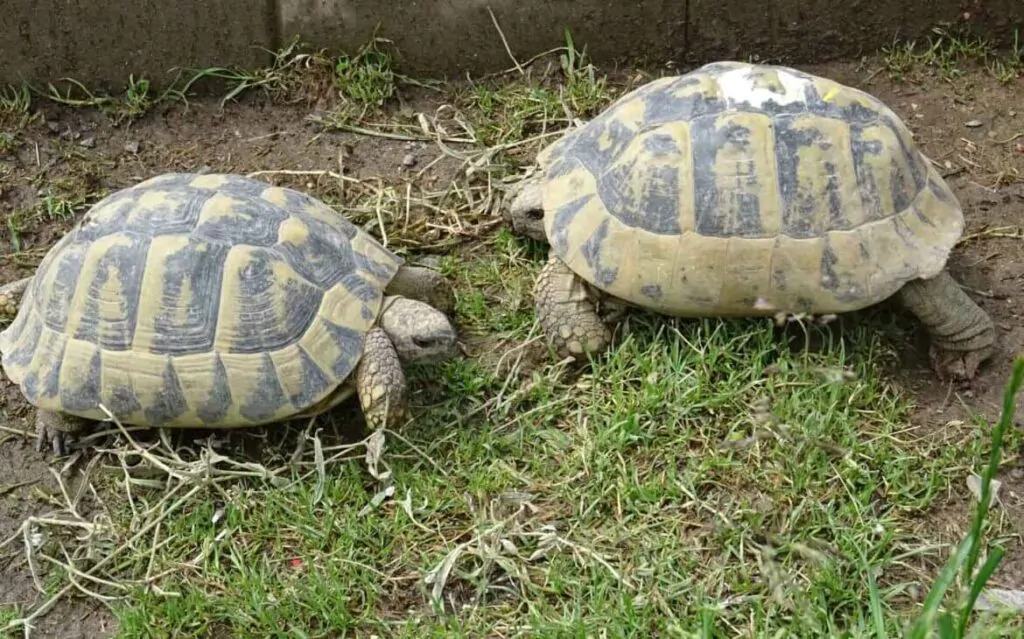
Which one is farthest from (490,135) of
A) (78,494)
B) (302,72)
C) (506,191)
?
(78,494)

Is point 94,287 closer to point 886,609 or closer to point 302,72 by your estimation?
point 302,72

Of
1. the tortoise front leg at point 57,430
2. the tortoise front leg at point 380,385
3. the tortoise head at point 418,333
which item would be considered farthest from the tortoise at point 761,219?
the tortoise front leg at point 57,430

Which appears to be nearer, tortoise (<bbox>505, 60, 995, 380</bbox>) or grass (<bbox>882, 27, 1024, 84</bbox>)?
tortoise (<bbox>505, 60, 995, 380</bbox>)

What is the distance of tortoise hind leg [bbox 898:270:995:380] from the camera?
3338mm

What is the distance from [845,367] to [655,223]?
0.77 metres

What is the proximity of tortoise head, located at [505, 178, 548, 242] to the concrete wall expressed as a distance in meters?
1.16

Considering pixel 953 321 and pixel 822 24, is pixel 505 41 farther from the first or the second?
pixel 953 321

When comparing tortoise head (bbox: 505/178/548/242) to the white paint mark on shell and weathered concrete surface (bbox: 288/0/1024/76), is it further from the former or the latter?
weathered concrete surface (bbox: 288/0/1024/76)

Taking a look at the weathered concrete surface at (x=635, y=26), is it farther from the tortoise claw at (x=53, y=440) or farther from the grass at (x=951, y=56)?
the tortoise claw at (x=53, y=440)

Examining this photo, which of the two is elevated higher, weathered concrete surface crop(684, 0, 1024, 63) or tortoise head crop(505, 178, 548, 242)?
weathered concrete surface crop(684, 0, 1024, 63)

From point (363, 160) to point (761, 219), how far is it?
1873 mm

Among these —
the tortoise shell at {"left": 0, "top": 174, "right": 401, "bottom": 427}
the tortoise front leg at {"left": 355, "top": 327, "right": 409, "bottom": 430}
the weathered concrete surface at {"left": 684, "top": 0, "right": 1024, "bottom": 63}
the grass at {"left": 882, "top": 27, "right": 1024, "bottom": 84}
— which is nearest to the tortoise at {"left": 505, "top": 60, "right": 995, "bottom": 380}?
the tortoise front leg at {"left": 355, "top": 327, "right": 409, "bottom": 430}

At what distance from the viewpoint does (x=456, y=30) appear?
4.65 metres

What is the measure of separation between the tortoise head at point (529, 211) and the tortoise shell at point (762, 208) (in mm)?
277
